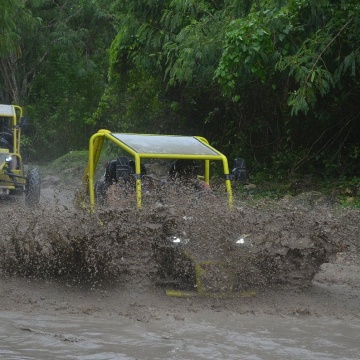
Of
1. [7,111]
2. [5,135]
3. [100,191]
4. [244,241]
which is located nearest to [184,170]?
[100,191]

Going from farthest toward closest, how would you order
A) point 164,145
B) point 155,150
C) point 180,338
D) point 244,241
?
point 164,145
point 155,150
point 244,241
point 180,338

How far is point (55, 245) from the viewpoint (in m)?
8.05

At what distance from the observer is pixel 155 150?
8875mm

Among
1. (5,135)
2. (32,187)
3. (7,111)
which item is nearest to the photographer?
(32,187)

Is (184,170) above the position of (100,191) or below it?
above

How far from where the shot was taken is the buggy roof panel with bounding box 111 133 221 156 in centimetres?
890

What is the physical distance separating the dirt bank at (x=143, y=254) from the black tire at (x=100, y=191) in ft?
2.53

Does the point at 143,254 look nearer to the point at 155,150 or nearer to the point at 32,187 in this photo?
the point at 155,150

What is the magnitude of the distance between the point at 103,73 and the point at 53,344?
91.0 ft

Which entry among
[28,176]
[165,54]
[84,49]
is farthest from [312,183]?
[84,49]

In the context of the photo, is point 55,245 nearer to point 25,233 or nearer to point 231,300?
point 25,233

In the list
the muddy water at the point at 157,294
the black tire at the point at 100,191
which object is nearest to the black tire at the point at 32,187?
the black tire at the point at 100,191

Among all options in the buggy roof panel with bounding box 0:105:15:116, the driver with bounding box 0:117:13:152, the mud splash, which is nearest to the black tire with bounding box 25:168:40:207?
the driver with bounding box 0:117:13:152

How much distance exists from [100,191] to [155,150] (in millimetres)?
935
